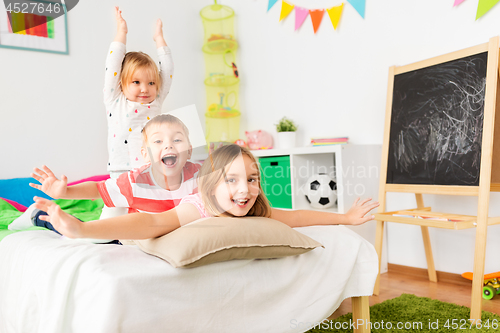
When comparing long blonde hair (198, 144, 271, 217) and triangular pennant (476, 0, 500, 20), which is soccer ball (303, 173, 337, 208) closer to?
triangular pennant (476, 0, 500, 20)

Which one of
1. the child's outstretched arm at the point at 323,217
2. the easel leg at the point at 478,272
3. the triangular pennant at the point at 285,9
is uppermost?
the triangular pennant at the point at 285,9

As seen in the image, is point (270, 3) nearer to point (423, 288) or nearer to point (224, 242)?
point (423, 288)

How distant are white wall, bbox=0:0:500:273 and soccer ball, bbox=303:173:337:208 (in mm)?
335

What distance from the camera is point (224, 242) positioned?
2.62 ft

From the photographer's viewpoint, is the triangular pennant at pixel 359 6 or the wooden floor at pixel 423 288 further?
the triangular pennant at pixel 359 6

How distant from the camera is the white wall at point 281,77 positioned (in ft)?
6.55

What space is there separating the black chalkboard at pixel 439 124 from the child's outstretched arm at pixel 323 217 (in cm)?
69

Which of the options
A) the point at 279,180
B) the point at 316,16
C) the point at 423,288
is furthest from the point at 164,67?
the point at 316,16

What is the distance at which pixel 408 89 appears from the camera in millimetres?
1863

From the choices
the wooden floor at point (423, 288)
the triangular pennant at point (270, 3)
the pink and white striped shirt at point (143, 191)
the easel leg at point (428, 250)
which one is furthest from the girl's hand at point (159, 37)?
the triangular pennant at point (270, 3)

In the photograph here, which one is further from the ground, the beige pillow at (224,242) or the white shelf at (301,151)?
the white shelf at (301,151)

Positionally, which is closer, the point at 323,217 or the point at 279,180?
the point at 323,217

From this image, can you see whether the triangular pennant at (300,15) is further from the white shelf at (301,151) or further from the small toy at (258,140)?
the white shelf at (301,151)

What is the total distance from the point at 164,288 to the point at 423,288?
5.00ft
